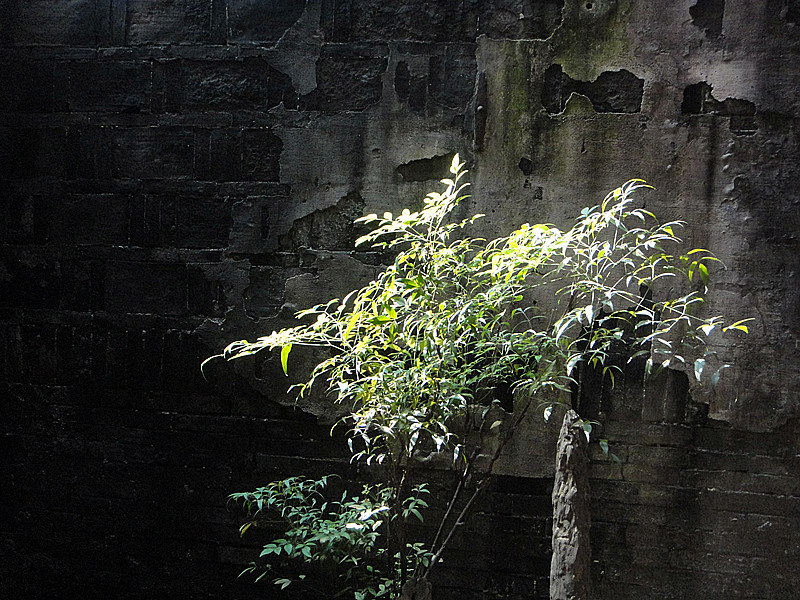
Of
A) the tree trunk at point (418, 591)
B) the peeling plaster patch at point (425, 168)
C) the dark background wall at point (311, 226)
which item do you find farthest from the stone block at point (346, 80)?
the tree trunk at point (418, 591)

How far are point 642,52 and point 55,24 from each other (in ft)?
8.04

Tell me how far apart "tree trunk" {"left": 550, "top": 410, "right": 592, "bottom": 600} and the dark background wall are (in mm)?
674

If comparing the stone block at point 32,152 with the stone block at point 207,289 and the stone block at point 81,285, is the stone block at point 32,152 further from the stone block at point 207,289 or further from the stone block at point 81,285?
the stone block at point 207,289

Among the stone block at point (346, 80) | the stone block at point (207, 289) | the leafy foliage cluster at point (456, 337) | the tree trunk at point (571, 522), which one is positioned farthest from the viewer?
the stone block at point (207, 289)

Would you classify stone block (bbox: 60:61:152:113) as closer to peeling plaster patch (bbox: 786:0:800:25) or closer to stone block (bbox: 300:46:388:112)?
stone block (bbox: 300:46:388:112)

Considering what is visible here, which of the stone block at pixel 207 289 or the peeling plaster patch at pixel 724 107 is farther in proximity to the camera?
the stone block at pixel 207 289

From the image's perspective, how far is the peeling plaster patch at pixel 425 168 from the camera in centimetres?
280

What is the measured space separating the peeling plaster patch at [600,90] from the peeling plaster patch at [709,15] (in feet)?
0.95

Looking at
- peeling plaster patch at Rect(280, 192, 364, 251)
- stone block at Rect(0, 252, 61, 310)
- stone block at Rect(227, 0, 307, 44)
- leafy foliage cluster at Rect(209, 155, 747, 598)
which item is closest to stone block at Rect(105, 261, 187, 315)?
stone block at Rect(0, 252, 61, 310)

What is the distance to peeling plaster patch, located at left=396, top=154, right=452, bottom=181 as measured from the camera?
2.80 meters

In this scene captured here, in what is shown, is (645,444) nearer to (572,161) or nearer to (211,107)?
(572,161)

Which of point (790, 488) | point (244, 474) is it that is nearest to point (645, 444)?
point (790, 488)

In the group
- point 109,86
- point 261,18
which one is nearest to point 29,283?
point 109,86

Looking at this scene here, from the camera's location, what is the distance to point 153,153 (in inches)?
117
